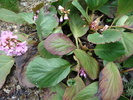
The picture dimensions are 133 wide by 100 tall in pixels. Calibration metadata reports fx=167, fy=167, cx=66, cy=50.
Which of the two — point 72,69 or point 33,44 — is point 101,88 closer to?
point 72,69

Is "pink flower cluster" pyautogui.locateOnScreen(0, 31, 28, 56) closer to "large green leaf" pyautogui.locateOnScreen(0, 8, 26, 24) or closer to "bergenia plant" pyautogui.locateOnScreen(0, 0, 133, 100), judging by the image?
"bergenia plant" pyautogui.locateOnScreen(0, 0, 133, 100)

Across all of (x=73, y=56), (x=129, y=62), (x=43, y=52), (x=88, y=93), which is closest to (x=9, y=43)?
(x=43, y=52)

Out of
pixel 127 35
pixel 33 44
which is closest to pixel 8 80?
pixel 33 44

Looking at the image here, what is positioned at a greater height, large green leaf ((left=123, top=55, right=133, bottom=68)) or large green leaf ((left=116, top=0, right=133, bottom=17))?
large green leaf ((left=116, top=0, right=133, bottom=17))

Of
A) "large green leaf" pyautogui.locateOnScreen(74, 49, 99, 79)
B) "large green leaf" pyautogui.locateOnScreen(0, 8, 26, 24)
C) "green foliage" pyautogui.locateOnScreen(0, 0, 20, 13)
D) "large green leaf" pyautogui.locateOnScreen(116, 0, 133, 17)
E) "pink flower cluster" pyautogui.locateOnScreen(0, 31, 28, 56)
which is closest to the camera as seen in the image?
"pink flower cluster" pyautogui.locateOnScreen(0, 31, 28, 56)

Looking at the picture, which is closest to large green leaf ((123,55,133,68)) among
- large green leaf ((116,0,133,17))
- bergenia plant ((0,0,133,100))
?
bergenia plant ((0,0,133,100))

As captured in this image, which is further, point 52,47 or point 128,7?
point 128,7

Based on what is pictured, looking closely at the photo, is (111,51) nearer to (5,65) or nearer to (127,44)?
(127,44)
